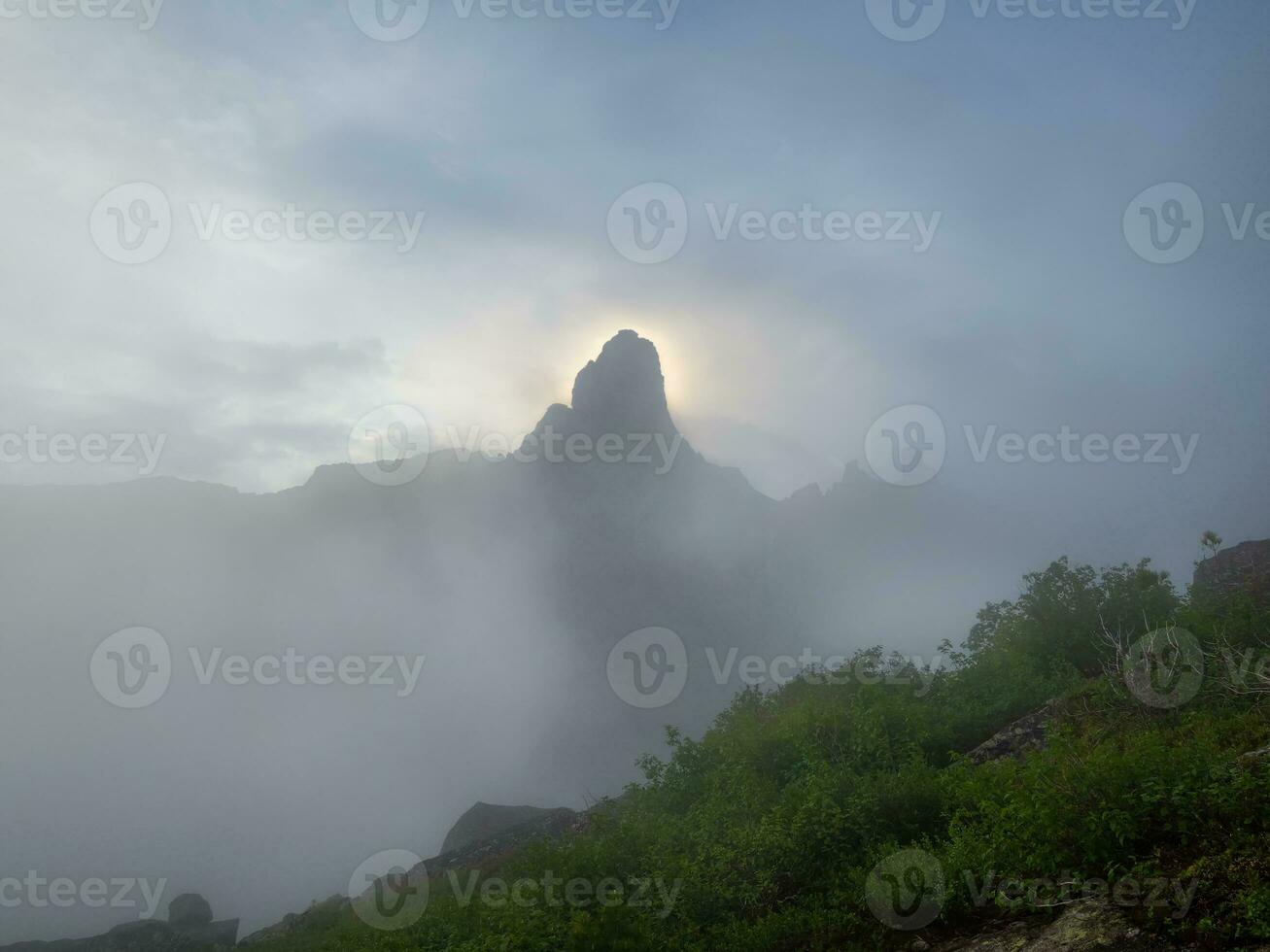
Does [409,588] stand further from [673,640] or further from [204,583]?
[673,640]

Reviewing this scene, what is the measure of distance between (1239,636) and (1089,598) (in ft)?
15.4

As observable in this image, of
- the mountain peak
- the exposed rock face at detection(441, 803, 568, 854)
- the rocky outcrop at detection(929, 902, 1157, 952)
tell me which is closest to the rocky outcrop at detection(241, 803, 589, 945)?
the exposed rock face at detection(441, 803, 568, 854)

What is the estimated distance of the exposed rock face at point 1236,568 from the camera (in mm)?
18837

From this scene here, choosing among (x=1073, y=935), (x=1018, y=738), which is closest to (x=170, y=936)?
(x=1018, y=738)

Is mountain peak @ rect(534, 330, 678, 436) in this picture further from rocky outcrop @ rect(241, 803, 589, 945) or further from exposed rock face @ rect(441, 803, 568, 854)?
rocky outcrop @ rect(241, 803, 589, 945)

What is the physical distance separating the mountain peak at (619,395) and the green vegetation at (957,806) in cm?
13560

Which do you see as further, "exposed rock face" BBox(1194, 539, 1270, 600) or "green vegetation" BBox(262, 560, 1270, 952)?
"exposed rock face" BBox(1194, 539, 1270, 600)

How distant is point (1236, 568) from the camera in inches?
910

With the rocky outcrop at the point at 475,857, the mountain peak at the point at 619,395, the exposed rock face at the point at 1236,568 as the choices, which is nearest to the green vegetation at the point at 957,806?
the exposed rock face at the point at 1236,568

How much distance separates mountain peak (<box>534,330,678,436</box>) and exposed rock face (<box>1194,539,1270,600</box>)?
129707 millimetres

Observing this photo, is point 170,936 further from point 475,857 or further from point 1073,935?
point 1073,935

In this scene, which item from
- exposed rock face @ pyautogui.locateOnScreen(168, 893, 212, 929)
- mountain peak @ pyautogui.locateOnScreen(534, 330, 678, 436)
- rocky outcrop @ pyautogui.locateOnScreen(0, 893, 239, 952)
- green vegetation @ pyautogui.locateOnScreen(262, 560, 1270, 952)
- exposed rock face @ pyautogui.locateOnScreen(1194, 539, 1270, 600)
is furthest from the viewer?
mountain peak @ pyautogui.locateOnScreen(534, 330, 678, 436)

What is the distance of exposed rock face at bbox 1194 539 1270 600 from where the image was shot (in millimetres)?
18837

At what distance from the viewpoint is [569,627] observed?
163 m
